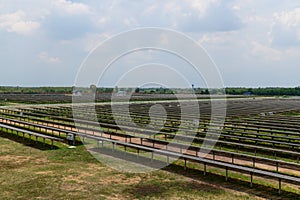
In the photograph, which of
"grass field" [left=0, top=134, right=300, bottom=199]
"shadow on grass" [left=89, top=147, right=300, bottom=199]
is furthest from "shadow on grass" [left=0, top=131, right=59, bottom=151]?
"shadow on grass" [left=89, top=147, right=300, bottom=199]

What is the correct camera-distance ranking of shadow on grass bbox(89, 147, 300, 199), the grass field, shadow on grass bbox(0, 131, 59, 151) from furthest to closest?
shadow on grass bbox(0, 131, 59, 151) → shadow on grass bbox(89, 147, 300, 199) → the grass field

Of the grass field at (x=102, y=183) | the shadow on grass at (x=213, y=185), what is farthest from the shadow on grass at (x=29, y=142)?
the shadow on grass at (x=213, y=185)

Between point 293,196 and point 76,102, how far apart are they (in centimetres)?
3394

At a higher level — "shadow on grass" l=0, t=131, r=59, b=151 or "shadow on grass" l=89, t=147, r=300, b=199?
"shadow on grass" l=0, t=131, r=59, b=151

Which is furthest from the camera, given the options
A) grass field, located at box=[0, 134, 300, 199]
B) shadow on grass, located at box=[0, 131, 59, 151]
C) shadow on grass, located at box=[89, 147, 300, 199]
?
shadow on grass, located at box=[0, 131, 59, 151]

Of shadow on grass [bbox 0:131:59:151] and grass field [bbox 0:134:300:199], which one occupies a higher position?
shadow on grass [bbox 0:131:59:151]

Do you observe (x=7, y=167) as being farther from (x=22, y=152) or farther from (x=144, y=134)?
(x=144, y=134)

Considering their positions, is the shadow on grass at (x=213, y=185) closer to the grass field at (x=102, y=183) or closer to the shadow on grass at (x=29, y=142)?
the grass field at (x=102, y=183)

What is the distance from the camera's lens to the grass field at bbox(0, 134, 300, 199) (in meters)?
6.29

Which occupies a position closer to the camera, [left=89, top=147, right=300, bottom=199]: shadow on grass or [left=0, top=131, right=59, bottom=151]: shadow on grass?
[left=89, top=147, right=300, bottom=199]: shadow on grass

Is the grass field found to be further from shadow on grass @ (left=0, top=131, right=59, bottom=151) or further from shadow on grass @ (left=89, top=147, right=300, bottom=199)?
shadow on grass @ (left=0, top=131, right=59, bottom=151)

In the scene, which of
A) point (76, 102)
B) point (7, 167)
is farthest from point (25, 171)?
point (76, 102)

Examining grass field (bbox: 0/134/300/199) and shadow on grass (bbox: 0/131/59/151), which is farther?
shadow on grass (bbox: 0/131/59/151)

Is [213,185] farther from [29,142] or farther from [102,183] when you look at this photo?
[29,142]
